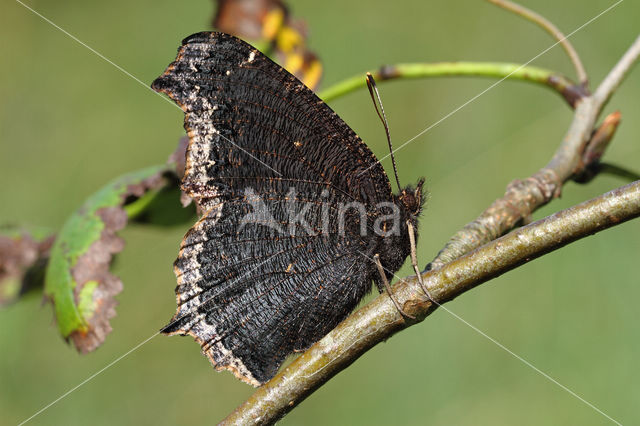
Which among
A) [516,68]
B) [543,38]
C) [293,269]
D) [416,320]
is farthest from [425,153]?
[416,320]

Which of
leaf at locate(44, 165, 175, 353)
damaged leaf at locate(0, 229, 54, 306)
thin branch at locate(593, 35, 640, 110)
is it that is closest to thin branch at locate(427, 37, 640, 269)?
thin branch at locate(593, 35, 640, 110)

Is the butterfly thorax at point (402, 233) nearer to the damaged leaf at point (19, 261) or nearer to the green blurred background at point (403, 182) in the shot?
the green blurred background at point (403, 182)

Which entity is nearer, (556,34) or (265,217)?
(265,217)

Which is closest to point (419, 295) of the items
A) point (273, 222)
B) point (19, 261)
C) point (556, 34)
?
point (273, 222)

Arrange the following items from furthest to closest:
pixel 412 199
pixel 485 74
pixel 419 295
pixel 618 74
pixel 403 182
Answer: pixel 403 182 → pixel 485 74 → pixel 618 74 → pixel 412 199 → pixel 419 295

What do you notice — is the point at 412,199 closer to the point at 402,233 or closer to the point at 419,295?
the point at 402,233

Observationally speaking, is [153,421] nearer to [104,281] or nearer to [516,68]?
[104,281]

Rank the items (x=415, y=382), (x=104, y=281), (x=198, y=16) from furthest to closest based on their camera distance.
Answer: (x=198, y=16)
(x=415, y=382)
(x=104, y=281)

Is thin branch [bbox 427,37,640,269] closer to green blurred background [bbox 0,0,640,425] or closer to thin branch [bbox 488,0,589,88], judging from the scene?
thin branch [bbox 488,0,589,88]
